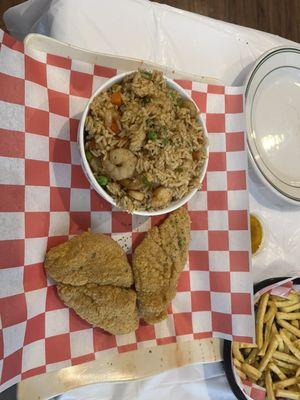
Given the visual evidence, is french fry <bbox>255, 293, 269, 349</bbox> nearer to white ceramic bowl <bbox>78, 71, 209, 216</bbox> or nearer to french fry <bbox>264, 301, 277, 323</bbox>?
french fry <bbox>264, 301, 277, 323</bbox>

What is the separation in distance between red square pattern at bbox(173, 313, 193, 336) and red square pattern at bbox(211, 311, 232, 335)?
0.11m

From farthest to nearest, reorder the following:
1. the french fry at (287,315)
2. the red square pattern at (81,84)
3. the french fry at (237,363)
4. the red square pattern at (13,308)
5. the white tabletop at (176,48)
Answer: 1. the french fry at (287,315)
2. the french fry at (237,363)
3. the white tabletop at (176,48)
4. the red square pattern at (81,84)
5. the red square pattern at (13,308)

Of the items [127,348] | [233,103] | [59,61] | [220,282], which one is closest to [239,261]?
[220,282]

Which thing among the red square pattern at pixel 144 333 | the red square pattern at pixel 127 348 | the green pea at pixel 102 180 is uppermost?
the green pea at pixel 102 180

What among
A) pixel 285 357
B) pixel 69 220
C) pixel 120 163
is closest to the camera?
pixel 120 163

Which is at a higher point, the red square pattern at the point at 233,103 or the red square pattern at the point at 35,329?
the red square pattern at the point at 233,103

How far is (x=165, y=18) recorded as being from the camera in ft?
6.43

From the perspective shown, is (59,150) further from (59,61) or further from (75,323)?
(75,323)

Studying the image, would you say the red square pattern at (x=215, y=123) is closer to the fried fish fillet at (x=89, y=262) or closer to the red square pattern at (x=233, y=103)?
the red square pattern at (x=233, y=103)

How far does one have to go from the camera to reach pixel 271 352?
76.8 inches

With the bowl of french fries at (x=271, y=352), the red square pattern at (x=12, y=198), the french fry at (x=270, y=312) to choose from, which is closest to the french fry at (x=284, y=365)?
the bowl of french fries at (x=271, y=352)

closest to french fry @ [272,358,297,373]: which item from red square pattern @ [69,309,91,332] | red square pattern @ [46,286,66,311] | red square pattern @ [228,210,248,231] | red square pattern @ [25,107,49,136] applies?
red square pattern @ [228,210,248,231]

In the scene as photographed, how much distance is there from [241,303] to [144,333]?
17.7 inches

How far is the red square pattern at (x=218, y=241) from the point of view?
1851 millimetres
